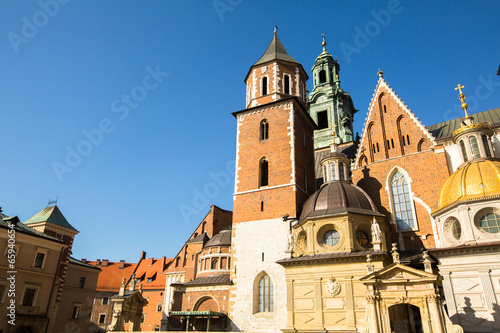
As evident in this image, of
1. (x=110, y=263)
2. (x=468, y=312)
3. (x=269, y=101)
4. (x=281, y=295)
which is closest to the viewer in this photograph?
(x=468, y=312)

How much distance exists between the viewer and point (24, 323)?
80.4 ft

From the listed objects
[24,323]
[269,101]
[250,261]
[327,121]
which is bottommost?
[24,323]

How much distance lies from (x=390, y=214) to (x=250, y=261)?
9.48m

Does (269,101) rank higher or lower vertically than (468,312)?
higher

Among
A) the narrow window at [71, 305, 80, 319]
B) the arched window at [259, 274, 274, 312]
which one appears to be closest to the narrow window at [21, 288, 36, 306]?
the narrow window at [71, 305, 80, 319]

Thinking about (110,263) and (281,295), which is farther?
(110,263)

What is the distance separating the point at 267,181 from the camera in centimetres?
2642

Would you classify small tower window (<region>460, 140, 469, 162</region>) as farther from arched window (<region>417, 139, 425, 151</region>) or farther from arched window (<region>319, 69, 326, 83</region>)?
arched window (<region>319, 69, 326, 83</region>)

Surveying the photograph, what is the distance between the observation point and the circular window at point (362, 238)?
20.6 m

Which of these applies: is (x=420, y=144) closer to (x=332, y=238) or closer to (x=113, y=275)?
(x=332, y=238)

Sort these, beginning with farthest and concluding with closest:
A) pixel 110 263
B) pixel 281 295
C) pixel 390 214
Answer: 1. pixel 110 263
2. pixel 390 214
3. pixel 281 295

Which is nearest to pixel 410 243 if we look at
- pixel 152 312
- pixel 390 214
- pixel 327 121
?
pixel 390 214

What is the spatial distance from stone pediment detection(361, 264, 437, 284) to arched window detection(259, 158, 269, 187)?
39.9ft

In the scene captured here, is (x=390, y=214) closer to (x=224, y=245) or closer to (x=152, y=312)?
(x=224, y=245)
